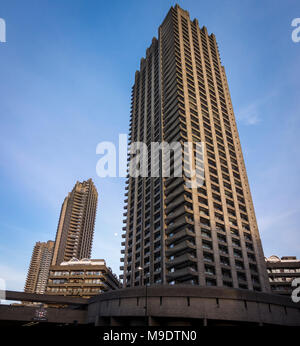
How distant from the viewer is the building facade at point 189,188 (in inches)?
2356

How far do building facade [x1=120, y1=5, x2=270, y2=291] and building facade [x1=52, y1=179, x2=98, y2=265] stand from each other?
72662 mm

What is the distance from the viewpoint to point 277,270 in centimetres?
9081

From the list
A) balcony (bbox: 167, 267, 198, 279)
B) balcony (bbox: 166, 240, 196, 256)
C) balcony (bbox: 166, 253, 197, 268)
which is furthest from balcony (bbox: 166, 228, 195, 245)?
balcony (bbox: 167, 267, 198, 279)

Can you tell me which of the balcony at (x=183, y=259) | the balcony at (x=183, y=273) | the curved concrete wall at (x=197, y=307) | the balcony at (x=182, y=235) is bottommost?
the curved concrete wall at (x=197, y=307)

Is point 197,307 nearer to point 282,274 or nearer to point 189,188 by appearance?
point 189,188

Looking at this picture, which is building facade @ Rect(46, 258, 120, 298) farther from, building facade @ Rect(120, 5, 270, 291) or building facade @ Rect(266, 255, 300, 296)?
building facade @ Rect(266, 255, 300, 296)

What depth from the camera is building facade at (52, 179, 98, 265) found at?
472 feet

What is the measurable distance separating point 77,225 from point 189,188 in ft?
354

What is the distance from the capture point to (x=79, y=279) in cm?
10206

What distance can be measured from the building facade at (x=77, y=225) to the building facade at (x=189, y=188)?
238 ft

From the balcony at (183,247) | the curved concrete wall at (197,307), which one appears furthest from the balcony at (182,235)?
the curved concrete wall at (197,307)

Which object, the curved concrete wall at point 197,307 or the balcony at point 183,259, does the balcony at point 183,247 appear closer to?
the balcony at point 183,259
